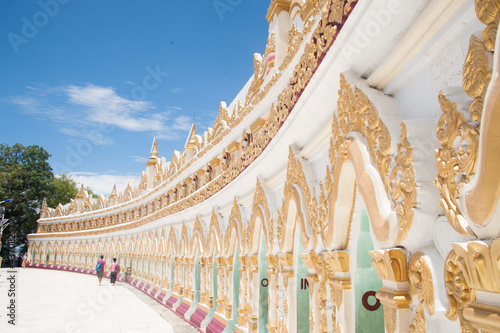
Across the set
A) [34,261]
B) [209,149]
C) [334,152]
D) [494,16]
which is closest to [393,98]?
[334,152]

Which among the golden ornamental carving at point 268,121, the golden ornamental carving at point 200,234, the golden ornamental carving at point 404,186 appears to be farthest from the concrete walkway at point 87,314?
the golden ornamental carving at point 404,186

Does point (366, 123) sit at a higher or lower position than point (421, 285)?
higher

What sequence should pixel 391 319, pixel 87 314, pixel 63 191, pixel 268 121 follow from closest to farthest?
pixel 391 319 < pixel 268 121 < pixel 87 314 < pixel 63 191

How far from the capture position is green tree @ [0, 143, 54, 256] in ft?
129

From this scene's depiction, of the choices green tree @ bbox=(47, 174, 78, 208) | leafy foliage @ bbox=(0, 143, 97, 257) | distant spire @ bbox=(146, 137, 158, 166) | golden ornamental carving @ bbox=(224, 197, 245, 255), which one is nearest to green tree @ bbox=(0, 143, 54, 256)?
leafy foliage @ bbox=(0, 143, 97, 257)

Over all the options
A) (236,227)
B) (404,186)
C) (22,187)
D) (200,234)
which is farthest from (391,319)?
(22,187)

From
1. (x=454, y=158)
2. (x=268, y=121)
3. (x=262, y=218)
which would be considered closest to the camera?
(x=454, y=158)

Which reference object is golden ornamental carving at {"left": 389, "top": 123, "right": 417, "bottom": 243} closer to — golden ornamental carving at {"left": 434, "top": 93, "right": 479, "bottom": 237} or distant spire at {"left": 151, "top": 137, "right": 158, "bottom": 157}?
golden ornamental carving at {"left": 434, "top": 93, "right": 479, "bottom": 237}

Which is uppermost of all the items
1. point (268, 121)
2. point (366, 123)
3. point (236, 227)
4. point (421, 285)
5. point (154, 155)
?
point (154, 155)

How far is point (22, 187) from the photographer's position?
135 ft

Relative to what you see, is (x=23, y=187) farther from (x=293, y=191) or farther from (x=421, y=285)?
(x=421, y=285)

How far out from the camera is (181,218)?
12.9m

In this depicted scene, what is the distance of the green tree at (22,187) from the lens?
129 feet

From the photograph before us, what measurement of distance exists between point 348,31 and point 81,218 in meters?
32.7
